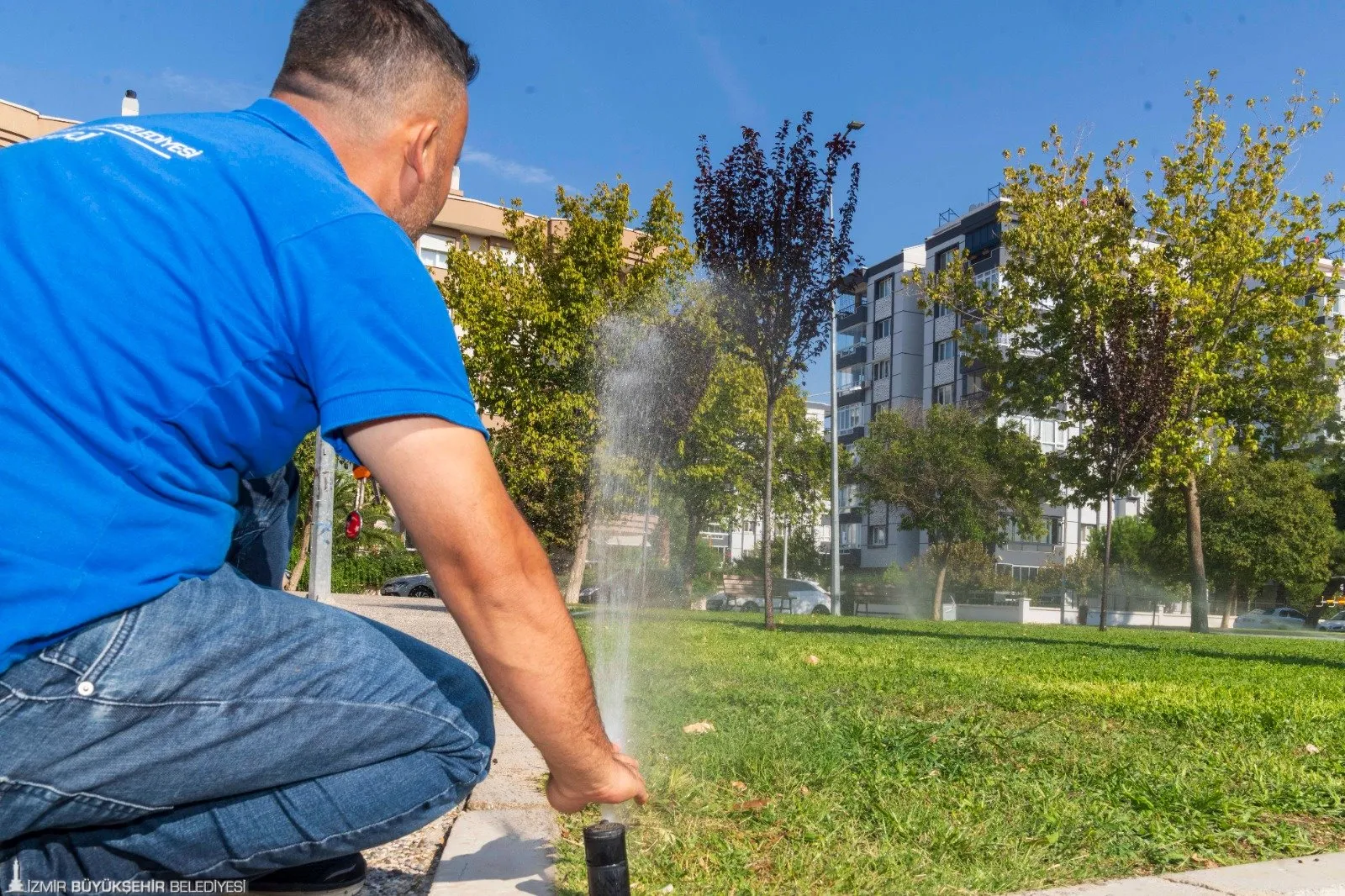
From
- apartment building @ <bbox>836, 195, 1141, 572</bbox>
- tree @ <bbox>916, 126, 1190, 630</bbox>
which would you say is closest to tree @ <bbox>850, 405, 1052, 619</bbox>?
apartment building @ <bbox>836, 195, 1141, 572</bbox>

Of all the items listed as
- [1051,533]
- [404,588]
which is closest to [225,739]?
[404,588]

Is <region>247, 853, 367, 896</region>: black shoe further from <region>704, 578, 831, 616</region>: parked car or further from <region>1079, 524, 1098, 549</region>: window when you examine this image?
<region>1079, 524, 1098, 549</region>: window

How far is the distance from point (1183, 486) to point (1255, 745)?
20.4 metres

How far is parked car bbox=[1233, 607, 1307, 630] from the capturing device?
1972 inches

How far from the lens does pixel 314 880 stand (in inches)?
70.5

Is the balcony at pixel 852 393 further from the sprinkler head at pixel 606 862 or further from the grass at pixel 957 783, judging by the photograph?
the sprinkler head at pixel 606 862

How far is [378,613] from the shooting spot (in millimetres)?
19516

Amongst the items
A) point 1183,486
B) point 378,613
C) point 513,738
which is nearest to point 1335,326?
point 1183,486

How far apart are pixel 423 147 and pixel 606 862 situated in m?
1.13

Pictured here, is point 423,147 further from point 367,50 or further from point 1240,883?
point 1240,883

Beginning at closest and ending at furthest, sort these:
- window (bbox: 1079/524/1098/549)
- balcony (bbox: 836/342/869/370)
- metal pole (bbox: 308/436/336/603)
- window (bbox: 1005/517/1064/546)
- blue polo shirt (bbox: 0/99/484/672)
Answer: blue polo shirt (bbox: 0/99/484/672) < metal pole (bbox: 308/436/336/603) < window (bbox: 1079/524/1098/549) < window (bbox: 1005/517/1064/546) < balcony (bbox: 836/342/869/370)

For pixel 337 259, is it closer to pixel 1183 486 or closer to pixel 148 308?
pixel 148 308

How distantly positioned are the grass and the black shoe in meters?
0.74

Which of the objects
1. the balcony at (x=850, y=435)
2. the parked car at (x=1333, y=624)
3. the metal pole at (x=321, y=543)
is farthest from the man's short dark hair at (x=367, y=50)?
the balcony at (x=850, y=435)
